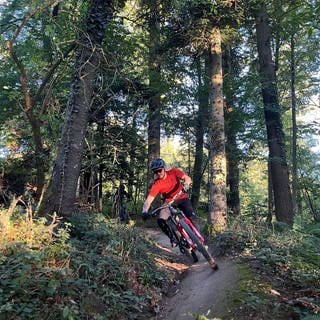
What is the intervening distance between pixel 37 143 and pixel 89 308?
5.62 meters

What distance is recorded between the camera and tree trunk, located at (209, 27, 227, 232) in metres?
10.3

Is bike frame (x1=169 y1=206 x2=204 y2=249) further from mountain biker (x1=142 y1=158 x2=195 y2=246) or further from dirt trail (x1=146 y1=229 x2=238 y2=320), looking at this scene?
dirt trail (x1=146 y1=229 x2=238 y2=320)

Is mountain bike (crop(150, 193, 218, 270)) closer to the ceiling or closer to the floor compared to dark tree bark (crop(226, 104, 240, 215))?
closer to the floor

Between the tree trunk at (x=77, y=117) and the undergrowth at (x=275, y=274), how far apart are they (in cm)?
360

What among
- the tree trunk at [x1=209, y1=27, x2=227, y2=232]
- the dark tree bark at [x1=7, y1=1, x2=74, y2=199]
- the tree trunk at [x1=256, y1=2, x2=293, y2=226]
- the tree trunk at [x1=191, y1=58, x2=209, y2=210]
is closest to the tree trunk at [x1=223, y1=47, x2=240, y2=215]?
the tree trunk at [x1=191, y1=58, x2=209, y2=210]

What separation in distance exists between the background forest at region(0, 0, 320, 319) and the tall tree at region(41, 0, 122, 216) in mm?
28

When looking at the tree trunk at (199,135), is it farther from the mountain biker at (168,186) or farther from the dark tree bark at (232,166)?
the mountain biker at (168,186)

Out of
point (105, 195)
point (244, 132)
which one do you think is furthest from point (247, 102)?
point (105, 195)

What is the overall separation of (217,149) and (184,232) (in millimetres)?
3596

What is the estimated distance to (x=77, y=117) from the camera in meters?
7.45

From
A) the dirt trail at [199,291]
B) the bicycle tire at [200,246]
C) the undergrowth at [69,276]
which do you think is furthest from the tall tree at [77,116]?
the dirt trail at [199,291]

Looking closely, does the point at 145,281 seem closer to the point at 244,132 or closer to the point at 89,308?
the point at 89,308

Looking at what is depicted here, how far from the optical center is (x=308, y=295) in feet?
15.5

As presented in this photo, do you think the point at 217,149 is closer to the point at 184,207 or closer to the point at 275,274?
the point at 184,207
